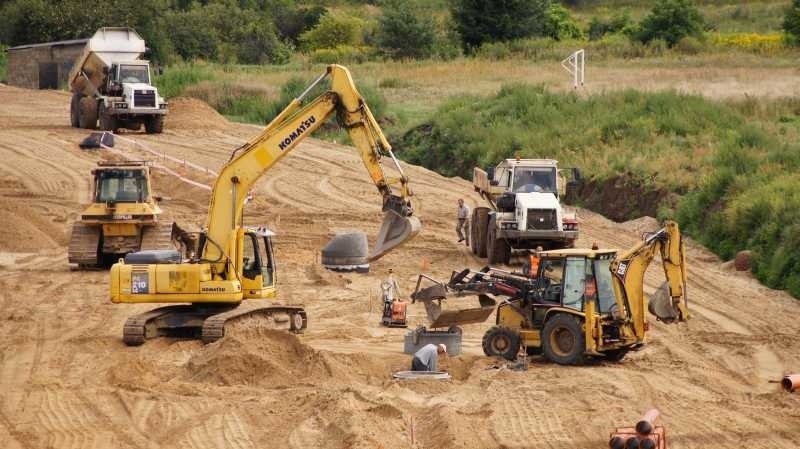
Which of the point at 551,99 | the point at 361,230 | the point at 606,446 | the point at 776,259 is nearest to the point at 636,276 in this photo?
the point at 606,446

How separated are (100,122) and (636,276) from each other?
1271 inches

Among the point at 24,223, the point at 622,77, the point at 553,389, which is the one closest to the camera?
the point at 553,389

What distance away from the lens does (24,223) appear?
120ft

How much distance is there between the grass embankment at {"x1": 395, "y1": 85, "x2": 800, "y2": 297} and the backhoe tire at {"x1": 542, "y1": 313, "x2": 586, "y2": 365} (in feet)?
30.5

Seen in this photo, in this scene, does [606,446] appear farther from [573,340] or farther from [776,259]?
[776,259]

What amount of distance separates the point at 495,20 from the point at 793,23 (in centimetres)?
1687

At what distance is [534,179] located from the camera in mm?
31750

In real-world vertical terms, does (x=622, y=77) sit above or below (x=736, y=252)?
above

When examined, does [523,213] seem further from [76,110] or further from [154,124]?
→ [76,110]

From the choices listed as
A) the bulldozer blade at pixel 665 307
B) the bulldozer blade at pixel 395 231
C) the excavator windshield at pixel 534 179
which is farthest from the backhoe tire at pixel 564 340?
the excavator windshield at pixel 534 179

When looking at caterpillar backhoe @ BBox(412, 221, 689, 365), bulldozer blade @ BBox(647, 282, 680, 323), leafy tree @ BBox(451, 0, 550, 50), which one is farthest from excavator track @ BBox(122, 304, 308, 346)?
leafy tree @ BBox(451, 0, 550, 50)

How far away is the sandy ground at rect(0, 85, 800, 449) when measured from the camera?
16609 mm

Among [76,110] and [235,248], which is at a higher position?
[76,110]

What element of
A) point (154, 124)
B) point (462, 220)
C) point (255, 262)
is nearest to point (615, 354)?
point (255, 262)
